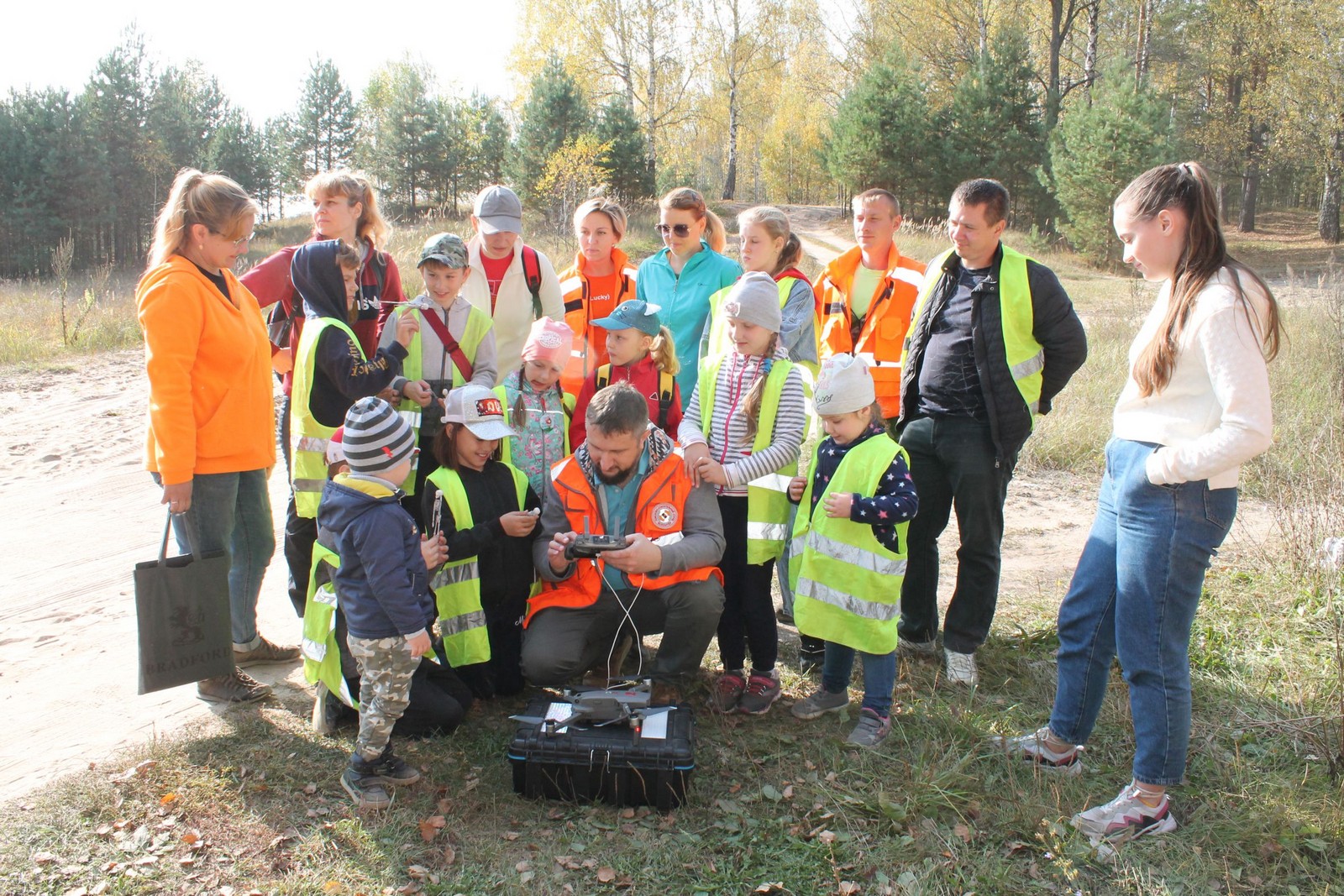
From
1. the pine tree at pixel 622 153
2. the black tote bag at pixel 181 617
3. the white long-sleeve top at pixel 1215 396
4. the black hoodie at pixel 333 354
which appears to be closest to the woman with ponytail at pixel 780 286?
the black hoodie at pixel 333 354

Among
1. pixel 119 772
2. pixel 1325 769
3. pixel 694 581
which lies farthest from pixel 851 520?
pixel 119 772

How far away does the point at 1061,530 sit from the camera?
6.38 metres

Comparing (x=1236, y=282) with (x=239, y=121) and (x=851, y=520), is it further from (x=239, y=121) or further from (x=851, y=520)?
(x=239, y=121)

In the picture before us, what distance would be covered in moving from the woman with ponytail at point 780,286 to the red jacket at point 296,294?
159 centimetres

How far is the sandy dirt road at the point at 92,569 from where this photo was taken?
368 centimetres

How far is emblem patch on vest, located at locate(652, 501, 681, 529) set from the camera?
12.4 feet

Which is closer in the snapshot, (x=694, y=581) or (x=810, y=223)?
(x=694, y=581)

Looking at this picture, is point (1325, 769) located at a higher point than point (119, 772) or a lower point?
lower

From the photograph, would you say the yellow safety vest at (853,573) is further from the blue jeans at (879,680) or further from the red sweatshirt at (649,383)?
the red sweatshirt at (649,383)

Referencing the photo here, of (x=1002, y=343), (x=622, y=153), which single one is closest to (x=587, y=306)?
(x=1002, y=343)

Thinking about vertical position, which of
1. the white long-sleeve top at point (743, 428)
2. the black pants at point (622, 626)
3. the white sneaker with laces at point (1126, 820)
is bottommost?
the white sneaker with laces at point (1126, 820)

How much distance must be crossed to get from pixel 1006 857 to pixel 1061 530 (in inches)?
151

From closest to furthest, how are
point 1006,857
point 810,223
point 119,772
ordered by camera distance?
1. point 1006,857
2. point 119,772
3. point 810,223

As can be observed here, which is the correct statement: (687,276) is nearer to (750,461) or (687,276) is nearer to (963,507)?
(750,461)
